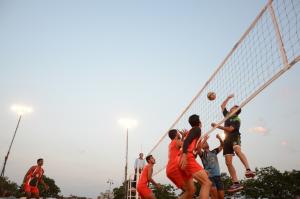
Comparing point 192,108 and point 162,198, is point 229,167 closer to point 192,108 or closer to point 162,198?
point 192,108

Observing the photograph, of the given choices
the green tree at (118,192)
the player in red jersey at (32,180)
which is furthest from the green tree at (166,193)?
the player in red jersey at (32,180)

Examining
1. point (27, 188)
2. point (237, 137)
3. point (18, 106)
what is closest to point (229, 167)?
point (237, 137)

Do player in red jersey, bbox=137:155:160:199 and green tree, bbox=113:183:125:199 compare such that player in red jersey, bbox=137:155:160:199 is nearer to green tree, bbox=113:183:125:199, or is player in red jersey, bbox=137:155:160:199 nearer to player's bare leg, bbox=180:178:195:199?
player's bare leg, bbox=180:178:195:199

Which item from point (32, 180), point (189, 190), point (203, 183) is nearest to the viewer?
point (203, 183)

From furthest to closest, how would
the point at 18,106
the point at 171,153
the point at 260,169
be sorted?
1. the point at 260,169
2. the point at 18,106
3. the point at 171,153

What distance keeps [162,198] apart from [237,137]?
7202 cm

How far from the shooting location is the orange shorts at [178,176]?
6.03m

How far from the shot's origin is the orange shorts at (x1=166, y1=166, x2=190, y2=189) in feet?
19.8

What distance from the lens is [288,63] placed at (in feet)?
16.8

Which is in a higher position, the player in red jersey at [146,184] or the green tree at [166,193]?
the green tree at [166,193]

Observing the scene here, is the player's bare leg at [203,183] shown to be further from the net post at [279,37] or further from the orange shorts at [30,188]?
the orange shorts at [30,188]

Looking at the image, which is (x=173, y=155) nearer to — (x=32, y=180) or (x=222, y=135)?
(x=222, y=135)

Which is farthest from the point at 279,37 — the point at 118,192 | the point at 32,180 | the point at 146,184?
the point at 118,192

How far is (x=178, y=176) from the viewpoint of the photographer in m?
6.08
